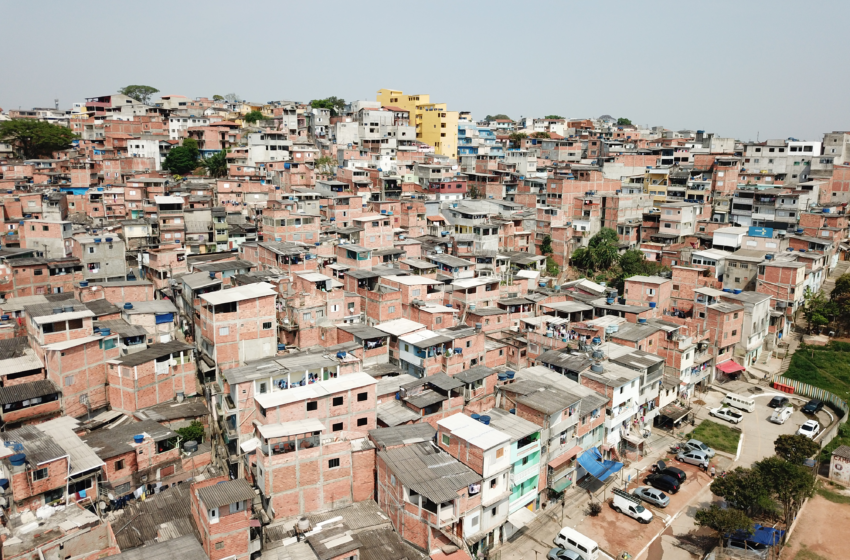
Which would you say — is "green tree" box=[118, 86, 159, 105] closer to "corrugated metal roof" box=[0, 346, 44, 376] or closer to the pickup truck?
"corrugated metal roof" box=[0, 346, 44, 376]

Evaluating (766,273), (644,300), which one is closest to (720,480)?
(644,300)

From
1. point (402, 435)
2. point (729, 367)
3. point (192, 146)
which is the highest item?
point (192, 146)

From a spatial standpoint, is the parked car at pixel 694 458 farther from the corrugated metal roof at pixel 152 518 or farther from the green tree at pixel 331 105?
the green tree at pixel 331 105

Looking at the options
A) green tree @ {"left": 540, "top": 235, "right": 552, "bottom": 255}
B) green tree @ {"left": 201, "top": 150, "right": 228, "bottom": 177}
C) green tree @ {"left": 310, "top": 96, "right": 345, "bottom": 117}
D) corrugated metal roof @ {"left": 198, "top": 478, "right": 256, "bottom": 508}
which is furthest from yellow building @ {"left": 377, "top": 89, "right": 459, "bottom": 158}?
corrugated metal roof @ {"left": 198, "top": 478, "right": 256, "bottom": 508}

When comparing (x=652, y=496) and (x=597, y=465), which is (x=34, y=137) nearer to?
(x=597, y=465)

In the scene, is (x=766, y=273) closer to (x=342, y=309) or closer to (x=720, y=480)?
(x=720, y=480)

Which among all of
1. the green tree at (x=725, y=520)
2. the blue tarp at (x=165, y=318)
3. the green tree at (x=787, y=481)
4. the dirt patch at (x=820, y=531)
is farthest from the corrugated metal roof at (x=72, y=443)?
the dirt patch at (x=820, y=531)

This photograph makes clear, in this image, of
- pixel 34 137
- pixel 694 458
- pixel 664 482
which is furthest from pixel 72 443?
pixel 34 137
